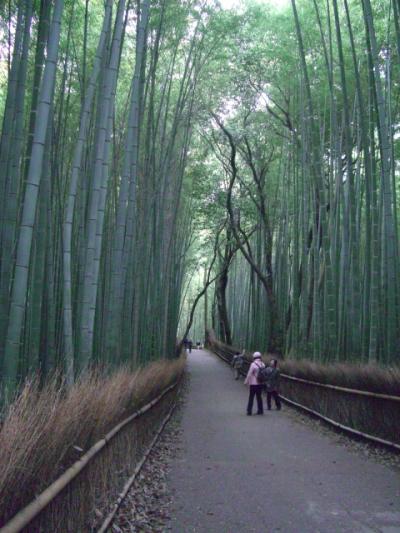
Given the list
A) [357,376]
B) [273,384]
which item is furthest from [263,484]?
[273,384]

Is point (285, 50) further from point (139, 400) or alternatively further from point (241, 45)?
point (139, 400)

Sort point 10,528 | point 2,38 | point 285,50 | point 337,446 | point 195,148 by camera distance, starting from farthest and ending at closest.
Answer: point 195,148 < point 285,50 < point 2,38 < point 337,446 < point 10,528

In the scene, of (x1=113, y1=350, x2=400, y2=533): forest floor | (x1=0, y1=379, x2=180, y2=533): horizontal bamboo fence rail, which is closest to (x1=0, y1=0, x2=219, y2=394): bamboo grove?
(x1=0, y1=379, x2=180, y2=533): horizontal bamboo fence rail

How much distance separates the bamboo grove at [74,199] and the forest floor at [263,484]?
3.41 ft

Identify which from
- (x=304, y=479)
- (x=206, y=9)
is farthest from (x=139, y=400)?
(x=206, y=9)

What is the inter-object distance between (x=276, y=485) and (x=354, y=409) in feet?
7.83

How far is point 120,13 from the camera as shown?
4.35 m

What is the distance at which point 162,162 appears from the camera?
8430 mm

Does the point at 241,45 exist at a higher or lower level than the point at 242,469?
higher


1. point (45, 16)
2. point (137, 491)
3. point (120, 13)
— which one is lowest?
point (137, 491)

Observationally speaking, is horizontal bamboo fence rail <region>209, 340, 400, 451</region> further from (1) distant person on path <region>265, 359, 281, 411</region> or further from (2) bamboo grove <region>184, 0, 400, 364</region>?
(2) bamboo grove <region>184, 0, 400, 364</region>

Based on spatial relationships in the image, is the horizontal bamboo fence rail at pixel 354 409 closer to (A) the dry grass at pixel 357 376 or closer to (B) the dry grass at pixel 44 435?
(A) the dry grass at pixel 357 376

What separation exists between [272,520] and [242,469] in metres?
1.41

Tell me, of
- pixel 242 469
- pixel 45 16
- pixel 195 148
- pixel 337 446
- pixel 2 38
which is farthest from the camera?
pixel 195 148
